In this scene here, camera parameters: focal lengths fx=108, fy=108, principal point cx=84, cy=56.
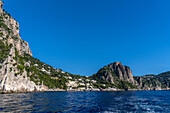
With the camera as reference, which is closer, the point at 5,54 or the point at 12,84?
the point at 12,84

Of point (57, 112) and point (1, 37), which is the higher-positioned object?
point (1, 37)

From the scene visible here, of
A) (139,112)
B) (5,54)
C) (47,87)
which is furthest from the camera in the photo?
(47,87)

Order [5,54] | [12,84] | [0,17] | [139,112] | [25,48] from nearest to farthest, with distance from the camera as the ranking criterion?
[139,112] < [12,84] < [5,54] < [0,17] < [25,48]

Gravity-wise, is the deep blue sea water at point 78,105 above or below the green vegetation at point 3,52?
below

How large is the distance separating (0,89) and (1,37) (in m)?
49.1

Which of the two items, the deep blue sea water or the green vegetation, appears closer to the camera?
the deep blue sea water

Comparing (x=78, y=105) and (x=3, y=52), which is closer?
(x=78, y=105)

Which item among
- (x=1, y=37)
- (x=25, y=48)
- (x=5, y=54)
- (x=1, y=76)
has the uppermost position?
(x=25, y=48)

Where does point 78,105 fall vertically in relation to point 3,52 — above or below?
below

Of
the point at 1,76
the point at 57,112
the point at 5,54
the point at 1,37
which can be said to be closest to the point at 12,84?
the point at 1,76

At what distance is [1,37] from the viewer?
8612 cm

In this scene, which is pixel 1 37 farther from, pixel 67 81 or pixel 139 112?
pixel 67 81

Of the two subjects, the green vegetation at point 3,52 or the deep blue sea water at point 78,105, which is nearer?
the deep blue sea water at point 78,105

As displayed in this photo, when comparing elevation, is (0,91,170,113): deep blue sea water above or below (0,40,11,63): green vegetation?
below
